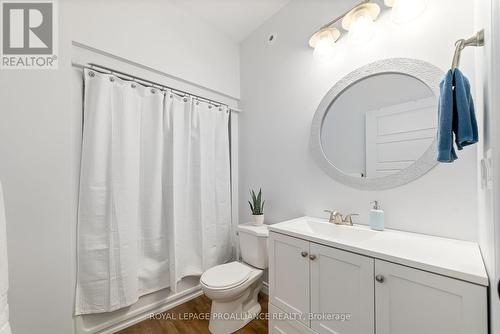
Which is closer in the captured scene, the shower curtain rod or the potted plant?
the shower curtain rod

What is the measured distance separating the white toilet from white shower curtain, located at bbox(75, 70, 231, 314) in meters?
0.40

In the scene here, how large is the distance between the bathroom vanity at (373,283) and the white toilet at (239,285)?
29 centimetres

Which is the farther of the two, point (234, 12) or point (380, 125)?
point (234, 12)

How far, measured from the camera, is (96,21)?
147 centimetres

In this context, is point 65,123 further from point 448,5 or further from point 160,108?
point 448,5

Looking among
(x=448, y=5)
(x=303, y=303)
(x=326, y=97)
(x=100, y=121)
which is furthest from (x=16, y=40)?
(x=448, y=5)

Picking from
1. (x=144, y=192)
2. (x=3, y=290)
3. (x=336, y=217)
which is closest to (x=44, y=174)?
(x=144, y=192)

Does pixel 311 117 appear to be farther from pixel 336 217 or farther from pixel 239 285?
pixel 239 285

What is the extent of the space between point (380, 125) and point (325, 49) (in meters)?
0.72

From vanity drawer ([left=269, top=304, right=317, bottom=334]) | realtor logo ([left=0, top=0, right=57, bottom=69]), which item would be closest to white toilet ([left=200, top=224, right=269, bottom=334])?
vanity drawer ([left=269, top=304, right=317, bottom=334])

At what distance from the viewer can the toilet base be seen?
4.94 ft

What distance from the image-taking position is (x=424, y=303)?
81 cm

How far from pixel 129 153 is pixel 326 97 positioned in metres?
1.59

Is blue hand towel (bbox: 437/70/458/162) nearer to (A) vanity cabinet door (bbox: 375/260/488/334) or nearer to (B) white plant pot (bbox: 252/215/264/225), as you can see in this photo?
(A) vanity cabinet door (bbox: 375/260/488/334)
